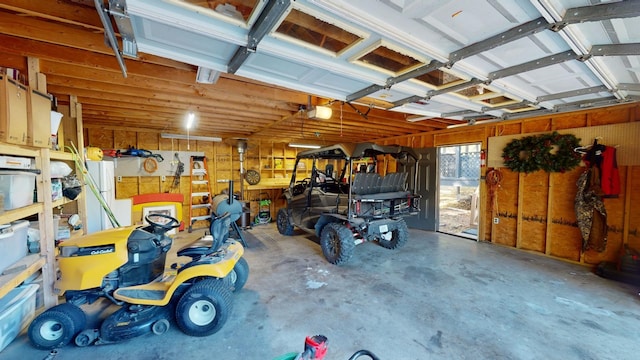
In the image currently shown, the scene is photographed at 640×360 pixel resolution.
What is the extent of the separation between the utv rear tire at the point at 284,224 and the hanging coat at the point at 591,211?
211 inches

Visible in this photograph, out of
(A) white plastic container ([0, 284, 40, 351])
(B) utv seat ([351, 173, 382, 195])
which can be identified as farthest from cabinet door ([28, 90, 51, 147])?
(B) utv seat ([351, 173, 382, 195])

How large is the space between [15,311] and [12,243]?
24.3 inches

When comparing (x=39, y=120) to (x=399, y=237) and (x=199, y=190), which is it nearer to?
(x=199, y=190)

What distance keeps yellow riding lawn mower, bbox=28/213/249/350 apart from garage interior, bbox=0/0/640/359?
6.2 inches

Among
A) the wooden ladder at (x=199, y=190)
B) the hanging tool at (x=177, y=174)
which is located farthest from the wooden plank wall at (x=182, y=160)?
the wooden ladder at (x=199, y=190)

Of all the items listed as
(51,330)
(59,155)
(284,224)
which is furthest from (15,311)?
(284,224)

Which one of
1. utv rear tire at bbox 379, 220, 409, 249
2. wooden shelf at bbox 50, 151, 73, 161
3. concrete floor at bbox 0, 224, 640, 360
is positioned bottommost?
concrete floor at bbox 0, 224, 640, 360

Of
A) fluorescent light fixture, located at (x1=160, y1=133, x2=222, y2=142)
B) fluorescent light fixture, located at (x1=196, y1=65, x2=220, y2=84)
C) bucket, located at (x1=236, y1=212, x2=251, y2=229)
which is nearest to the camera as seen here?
fluorescent light fixture, located at (x1=196, y1=65, x2=220, y2=84)

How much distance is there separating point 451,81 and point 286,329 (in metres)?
3.12

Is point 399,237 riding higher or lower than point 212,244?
lower

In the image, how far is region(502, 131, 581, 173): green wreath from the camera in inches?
156

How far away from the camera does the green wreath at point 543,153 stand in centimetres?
395

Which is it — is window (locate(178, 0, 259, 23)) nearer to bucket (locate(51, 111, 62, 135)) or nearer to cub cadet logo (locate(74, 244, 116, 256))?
cub cadet logo (locate(74, 244, 116, 256))

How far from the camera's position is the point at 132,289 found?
2.22 metres
